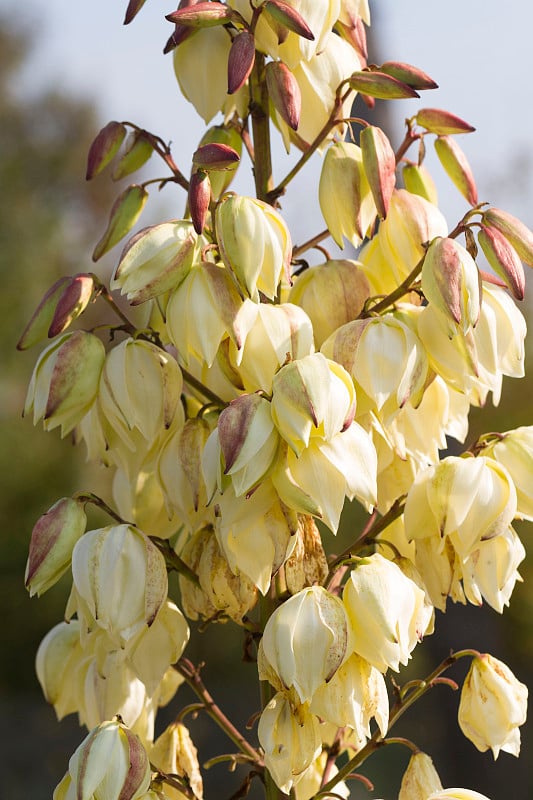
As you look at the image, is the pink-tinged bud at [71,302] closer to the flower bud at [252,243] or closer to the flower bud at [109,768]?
the flower bud at [252,243]

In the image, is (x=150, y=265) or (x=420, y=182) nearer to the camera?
(x=150, y=265)

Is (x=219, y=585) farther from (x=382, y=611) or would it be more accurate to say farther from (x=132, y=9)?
(x=132, y=9)

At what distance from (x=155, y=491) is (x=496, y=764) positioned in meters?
2.13

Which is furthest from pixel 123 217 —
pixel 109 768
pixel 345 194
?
pixel 109 768

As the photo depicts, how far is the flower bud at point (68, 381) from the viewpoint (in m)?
0.59

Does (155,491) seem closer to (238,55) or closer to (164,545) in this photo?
(164,545)

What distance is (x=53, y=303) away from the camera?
0.63 meters

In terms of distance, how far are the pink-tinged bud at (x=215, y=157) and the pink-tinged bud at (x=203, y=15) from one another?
9 cm

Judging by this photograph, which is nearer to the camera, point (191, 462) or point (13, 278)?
point (191, 462)

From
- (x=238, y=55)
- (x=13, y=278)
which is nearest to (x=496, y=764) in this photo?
(x=238, y=55)

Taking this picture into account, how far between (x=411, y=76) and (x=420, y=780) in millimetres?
469

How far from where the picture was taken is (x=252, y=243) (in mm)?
562

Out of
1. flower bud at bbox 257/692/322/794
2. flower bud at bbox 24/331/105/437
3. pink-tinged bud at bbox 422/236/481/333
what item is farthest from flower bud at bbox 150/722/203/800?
pink-tinged bud at bbox 422/236/481/333

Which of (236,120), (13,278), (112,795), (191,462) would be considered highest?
(236,120)
